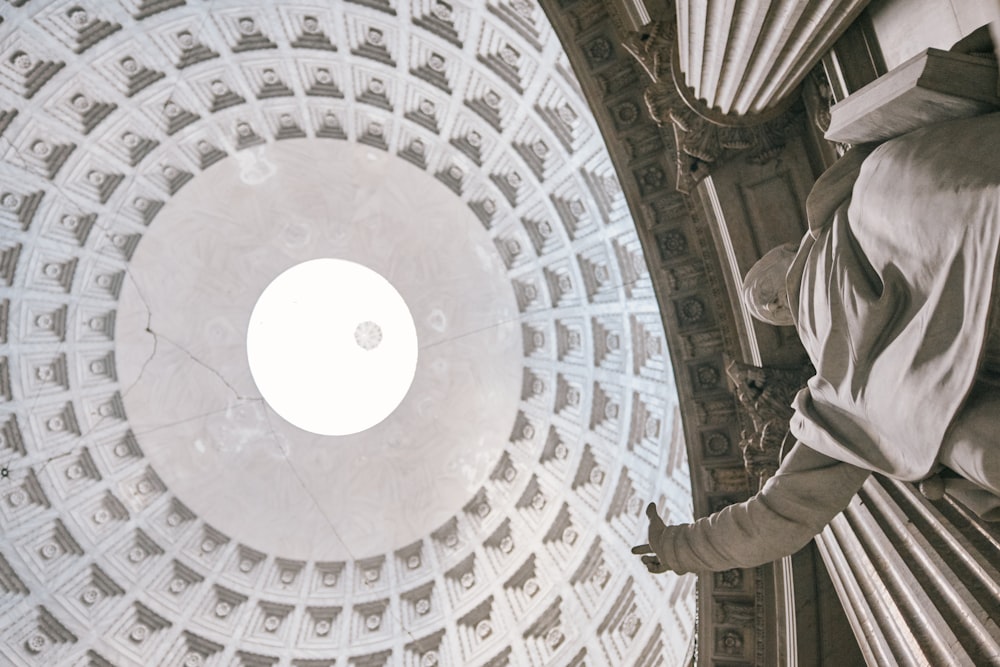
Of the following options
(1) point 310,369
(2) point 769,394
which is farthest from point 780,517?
(1) point 310,369

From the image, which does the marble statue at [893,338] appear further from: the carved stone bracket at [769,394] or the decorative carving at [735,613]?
the decorative carving at [735,613]

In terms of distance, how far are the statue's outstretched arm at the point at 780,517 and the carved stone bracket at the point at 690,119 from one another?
17.3 feet

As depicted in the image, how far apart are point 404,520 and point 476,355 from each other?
565cm

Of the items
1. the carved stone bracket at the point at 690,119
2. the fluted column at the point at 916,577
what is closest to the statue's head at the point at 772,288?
the fluted column at the point at 916,577

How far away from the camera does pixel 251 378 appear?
22.7m

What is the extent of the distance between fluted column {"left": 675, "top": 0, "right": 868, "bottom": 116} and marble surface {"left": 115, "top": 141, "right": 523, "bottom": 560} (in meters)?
11.8

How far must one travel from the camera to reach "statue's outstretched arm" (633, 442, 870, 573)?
5.25 meters

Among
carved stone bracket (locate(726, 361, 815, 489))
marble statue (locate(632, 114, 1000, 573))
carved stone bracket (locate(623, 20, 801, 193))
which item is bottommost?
carved stone bracket (locate(726, 361, 815, 489))

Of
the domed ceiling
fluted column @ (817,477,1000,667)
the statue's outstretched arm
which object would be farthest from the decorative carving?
the statue's outstretched arm

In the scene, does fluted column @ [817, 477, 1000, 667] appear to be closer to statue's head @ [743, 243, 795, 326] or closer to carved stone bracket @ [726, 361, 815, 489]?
statue's head @ [743, 243, 795, 326]

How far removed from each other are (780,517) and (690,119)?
633cm

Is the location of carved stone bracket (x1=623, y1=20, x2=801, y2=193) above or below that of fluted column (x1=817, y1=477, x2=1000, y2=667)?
above

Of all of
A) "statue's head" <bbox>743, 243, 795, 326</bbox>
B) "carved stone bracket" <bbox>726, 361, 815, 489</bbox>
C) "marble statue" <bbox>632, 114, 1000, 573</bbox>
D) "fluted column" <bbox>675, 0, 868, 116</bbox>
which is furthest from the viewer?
"carved stone bracket" <bbox>726, 361, 815, 489</bbox>

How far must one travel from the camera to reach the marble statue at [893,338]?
3643 mm
